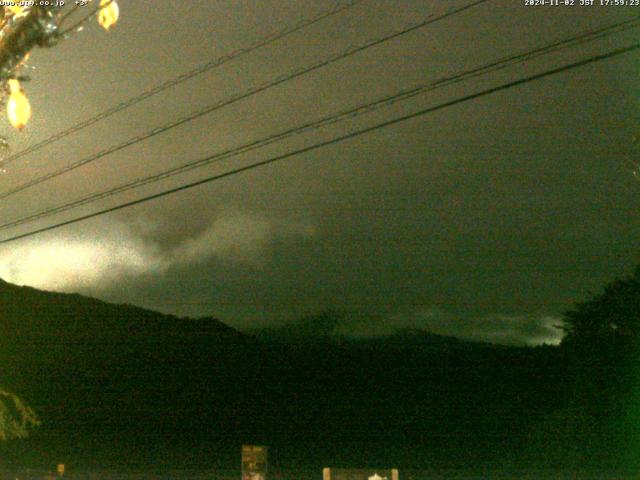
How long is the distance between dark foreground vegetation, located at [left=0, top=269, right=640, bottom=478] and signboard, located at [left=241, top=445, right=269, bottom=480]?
13.0 m

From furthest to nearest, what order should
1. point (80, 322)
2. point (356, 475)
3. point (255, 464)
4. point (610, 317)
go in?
point (80, 322), point (610, 317), point (255, 464), point (356, 475)

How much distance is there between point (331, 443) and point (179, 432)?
8738 mm

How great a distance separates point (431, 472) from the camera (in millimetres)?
32656

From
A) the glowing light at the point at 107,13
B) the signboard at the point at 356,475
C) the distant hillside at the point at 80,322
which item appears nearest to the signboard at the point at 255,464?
the signboard at the point at 356,475

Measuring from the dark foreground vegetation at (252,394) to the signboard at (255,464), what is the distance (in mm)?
13004

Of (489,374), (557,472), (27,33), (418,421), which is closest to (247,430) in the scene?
(418,421)

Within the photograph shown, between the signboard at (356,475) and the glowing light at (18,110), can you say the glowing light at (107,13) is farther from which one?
the signboard at (356,475)

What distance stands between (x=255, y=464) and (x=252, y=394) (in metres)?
29.3

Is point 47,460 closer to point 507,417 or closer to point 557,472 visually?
point 507,417

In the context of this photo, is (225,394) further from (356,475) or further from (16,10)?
(16,10)

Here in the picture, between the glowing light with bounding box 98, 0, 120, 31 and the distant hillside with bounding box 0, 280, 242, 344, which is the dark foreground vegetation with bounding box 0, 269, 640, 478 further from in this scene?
the glowing light with bounding box 98, 0, 120, 31

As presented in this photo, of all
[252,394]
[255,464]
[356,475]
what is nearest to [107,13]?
[356,475]

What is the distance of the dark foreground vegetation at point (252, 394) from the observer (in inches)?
1249

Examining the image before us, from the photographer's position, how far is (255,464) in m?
12.9
